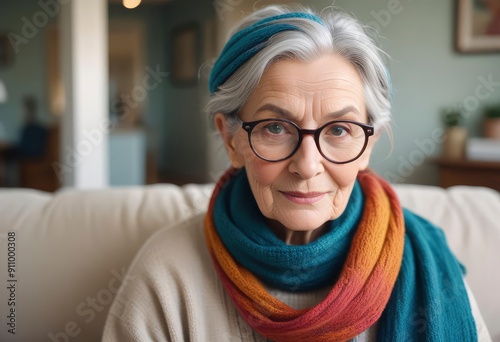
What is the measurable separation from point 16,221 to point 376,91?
91cm

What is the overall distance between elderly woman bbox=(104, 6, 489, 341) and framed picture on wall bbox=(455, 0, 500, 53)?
9.63 feet

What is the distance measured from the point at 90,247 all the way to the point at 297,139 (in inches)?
23.8

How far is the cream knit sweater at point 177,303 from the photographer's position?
0.99m

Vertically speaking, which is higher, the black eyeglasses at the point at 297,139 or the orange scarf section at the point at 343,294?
the black eyeglasses at the point at 297,139

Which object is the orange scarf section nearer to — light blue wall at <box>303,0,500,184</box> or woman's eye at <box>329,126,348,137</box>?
woman's eye at <box>329,126,348,137</box>

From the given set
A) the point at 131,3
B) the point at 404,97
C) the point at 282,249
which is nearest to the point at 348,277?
the point at 282,249

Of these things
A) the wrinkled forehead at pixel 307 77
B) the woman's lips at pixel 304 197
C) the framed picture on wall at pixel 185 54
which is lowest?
the woman's lips at pixel 304 197

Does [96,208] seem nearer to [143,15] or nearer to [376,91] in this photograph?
[376,91]

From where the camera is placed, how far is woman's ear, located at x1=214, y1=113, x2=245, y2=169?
3.40 ft

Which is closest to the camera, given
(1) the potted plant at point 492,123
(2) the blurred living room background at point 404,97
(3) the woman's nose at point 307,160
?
(3) the woman's nose at point 307,160

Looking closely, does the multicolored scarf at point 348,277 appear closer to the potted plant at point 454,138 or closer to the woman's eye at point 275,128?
the woman's eye at point 275,128

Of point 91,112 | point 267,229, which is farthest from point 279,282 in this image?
point 91,112

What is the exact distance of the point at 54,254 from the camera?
3.90ft

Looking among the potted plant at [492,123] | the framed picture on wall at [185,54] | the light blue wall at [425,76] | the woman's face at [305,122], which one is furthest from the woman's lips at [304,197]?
the framed picture on wall at [185,54]
